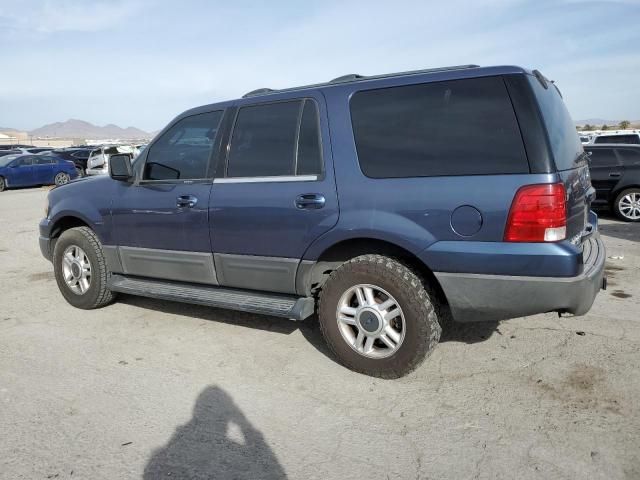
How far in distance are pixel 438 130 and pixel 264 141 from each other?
1361 mm

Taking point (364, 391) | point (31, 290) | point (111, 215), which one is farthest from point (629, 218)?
point (31, 290)

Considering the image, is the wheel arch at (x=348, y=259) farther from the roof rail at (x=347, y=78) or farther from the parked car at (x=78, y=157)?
the parked car at (x=78, y=157)

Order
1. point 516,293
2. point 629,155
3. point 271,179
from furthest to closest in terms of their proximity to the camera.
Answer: point 629,155 → point 271,179 → point 516,293

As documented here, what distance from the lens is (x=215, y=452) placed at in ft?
8.73

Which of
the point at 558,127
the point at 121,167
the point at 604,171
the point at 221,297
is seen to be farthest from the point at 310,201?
the point at 604,171

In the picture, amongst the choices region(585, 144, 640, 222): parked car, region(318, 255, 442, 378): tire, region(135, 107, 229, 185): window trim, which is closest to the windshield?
region(135, 107, 229, 185): window trim

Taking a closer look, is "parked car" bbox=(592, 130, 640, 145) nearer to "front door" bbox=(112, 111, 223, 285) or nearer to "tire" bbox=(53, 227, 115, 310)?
"front door" bbox=(112, 111, 223, 285)

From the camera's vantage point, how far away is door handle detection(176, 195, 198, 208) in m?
4.03

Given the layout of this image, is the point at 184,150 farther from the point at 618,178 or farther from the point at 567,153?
the point at 618,178

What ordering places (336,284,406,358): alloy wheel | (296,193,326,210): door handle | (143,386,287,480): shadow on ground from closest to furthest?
(143,386,287,480): shadow on ground, (336,284,406,358): alloy wheel, (296,193,326,210): door handle

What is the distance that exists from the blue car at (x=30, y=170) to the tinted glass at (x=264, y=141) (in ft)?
65.0

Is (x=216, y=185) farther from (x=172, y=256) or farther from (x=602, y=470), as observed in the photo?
(x=602, y=470)

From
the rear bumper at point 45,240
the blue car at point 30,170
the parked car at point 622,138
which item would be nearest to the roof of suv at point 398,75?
the rear bumper at point 45,240

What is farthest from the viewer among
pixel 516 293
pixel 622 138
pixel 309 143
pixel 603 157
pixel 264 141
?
pixel 622 138
